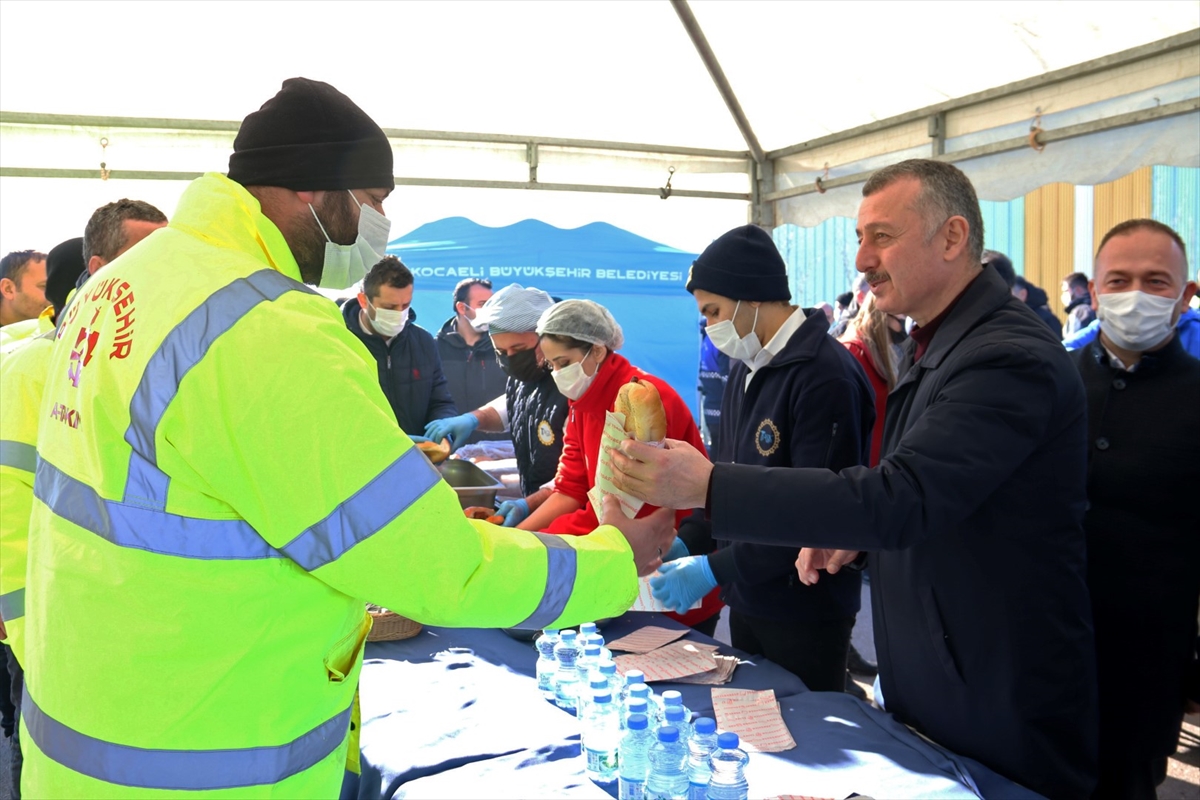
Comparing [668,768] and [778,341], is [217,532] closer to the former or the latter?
[668,768]

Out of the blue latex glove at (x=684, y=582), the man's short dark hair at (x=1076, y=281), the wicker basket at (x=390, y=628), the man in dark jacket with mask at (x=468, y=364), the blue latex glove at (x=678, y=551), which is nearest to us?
the blue latex glove at (x=684, y=582)

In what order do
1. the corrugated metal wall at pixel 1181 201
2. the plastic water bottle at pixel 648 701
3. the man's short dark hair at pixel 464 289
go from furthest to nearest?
the man's short dark hair at pixel 464 289 → the corrugated metal wall at pixel 1181 201 → the plastic water bottle at pixel 648 701

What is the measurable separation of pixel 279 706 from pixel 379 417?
425mm

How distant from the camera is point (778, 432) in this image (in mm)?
2477

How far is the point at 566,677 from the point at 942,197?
4.69ft

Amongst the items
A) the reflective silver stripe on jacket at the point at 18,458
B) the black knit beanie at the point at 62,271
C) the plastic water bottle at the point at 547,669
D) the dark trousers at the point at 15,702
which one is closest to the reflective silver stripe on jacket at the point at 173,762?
the plastic water bottle at the point at 547,669

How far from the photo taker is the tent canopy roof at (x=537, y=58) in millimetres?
5840

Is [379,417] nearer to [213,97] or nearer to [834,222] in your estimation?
[213,97]

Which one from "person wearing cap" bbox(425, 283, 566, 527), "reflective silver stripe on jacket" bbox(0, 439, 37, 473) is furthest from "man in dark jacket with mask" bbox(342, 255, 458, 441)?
"reflective silver stripe on jacket" bbox(0, 439, 37, 473)

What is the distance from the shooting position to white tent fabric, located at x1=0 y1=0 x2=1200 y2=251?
19.5ft

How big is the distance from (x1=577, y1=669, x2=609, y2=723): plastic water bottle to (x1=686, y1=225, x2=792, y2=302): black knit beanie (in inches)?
49.7

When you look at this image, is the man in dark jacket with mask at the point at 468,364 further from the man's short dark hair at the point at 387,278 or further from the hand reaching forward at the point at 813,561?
the hand reaching forward at the point at 813,561

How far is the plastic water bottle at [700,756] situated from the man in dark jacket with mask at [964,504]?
0.40m

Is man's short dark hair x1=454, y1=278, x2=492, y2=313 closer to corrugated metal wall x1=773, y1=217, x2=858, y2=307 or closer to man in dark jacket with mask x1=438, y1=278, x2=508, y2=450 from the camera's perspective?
man in dark jacket with mask x1=438, y1=278, x2=508, y2=450
